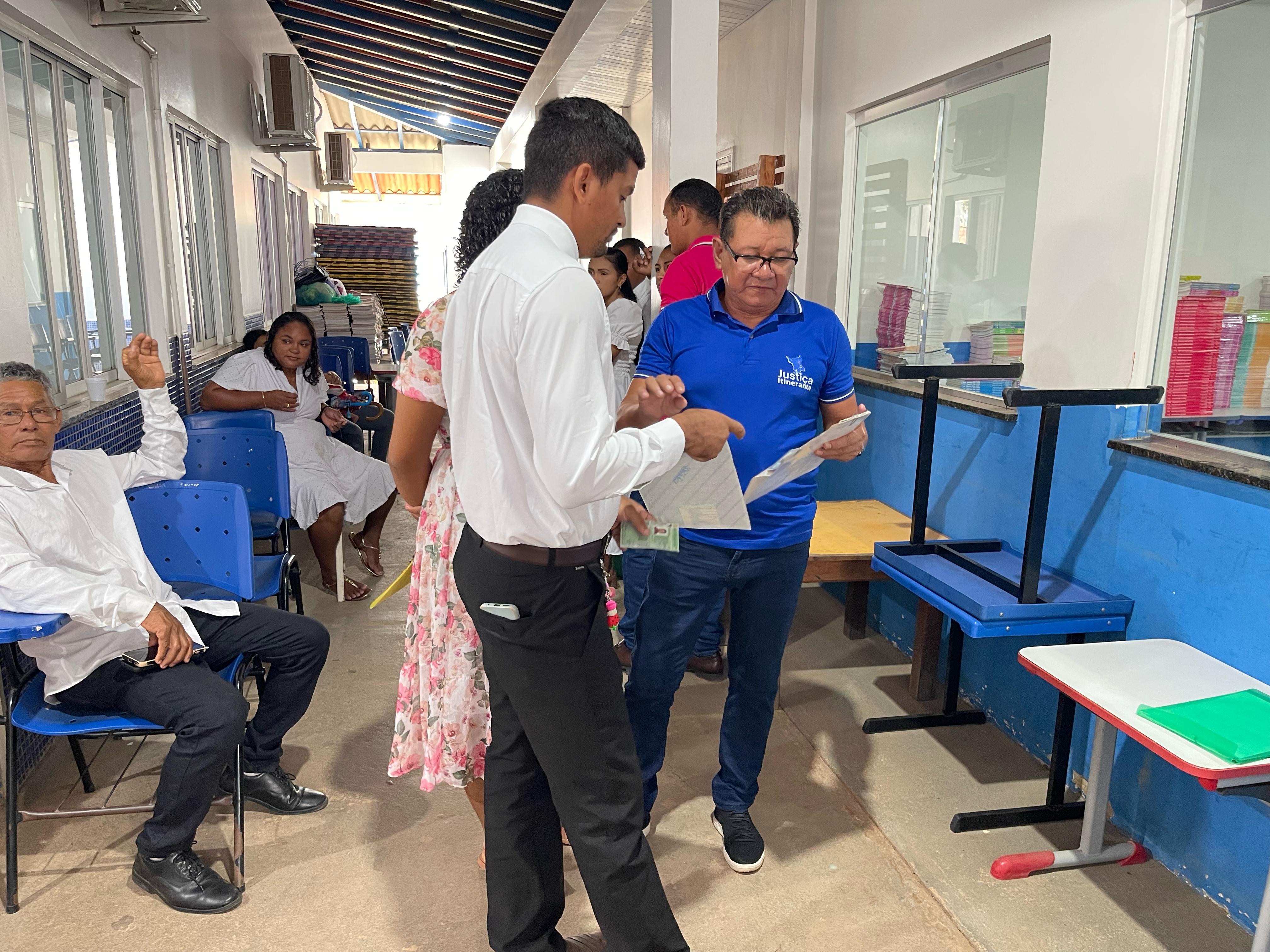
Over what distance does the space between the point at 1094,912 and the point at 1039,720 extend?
0.80 m

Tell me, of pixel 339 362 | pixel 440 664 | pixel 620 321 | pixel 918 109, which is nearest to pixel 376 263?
→ pixel 339 362

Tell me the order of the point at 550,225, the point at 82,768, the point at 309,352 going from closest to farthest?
1. the point at 550,225
2. the point at 82,768
3. the point at 309,352

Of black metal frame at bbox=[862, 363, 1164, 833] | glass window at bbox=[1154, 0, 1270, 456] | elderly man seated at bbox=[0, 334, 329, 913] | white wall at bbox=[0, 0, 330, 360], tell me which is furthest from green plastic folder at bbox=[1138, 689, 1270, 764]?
white wall at bbox=[0, 0, 330, 360]

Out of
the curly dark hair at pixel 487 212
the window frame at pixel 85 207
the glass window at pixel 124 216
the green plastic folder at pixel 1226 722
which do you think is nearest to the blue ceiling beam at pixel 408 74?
the glass window at pixel 124 216

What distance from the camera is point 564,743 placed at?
5.38 ft

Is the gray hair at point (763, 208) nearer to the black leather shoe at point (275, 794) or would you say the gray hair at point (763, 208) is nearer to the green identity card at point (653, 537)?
the green identity card at point (653, 537)

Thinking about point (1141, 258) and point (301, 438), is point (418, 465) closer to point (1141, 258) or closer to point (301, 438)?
point (1141, 258)

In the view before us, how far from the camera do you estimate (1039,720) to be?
304 centimetres

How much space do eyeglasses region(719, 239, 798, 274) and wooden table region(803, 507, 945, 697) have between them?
113 centimetres

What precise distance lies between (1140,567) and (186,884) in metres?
2.63

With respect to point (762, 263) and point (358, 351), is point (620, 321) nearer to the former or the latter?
point (762, 263)

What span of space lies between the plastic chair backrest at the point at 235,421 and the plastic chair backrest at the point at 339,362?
265cm

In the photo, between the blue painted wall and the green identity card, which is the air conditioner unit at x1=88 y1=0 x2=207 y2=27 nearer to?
the green identity card

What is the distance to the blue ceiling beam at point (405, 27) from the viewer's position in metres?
8.20
